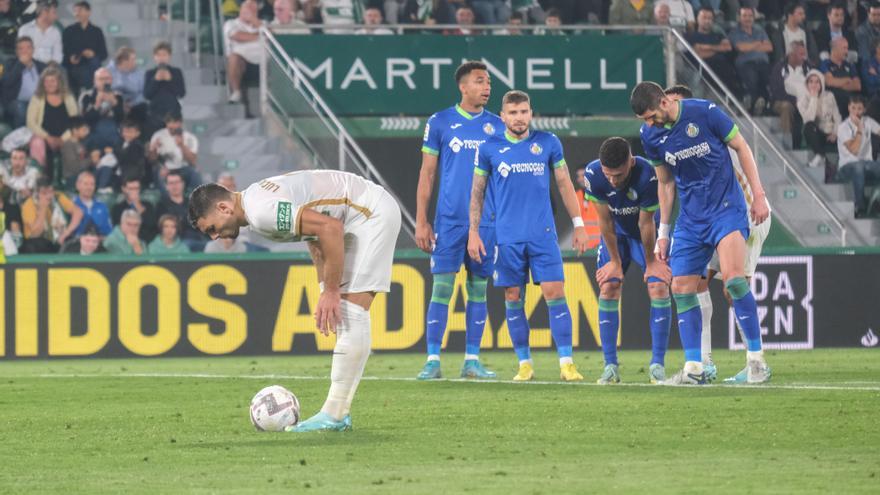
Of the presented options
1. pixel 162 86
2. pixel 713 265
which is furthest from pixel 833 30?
pixel 713 265

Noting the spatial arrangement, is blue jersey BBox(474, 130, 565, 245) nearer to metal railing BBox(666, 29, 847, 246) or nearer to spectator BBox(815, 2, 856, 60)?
metal railing BBox(666, 29, 847, 246)

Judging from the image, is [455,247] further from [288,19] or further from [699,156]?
[288,19]

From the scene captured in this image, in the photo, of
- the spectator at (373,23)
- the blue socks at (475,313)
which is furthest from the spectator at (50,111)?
the blue socks at (475,313)

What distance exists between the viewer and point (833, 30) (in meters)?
24.3

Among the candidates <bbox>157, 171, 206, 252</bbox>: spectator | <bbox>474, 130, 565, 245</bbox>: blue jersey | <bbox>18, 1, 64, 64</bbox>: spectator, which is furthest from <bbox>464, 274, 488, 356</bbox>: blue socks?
Answer: <bbox>18, 1, 64, 64</bbox>: spectator

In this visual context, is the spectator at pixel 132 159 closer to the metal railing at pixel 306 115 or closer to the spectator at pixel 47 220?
the spectator at pixel 47 220

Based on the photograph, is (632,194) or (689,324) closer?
(689,324)

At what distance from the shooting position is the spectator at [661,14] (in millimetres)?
23250

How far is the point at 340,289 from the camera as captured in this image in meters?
9.34

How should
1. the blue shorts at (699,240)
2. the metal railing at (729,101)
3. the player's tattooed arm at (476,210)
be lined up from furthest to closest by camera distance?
the metal railing at (729,101)
the player's tattooed arm at (476,210)
the blue shorts at (699,240)

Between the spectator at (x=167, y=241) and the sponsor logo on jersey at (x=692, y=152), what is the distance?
823 centimetres

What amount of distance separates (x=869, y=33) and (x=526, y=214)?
13145mm

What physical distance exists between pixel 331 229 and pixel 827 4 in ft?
56.4

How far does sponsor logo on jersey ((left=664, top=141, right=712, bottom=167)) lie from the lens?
11750mm
